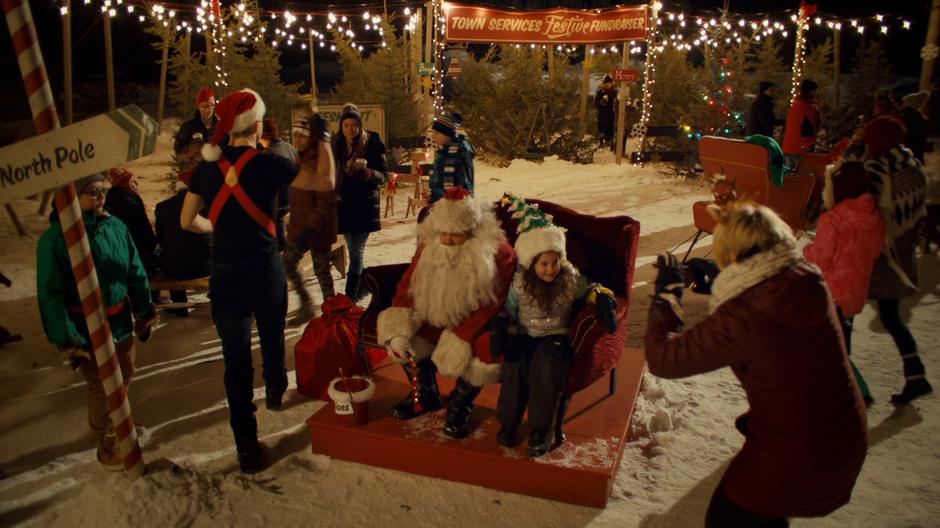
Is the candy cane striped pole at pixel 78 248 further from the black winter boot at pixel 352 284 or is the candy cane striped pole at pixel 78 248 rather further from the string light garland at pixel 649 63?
the string light garland at pixel 649 63

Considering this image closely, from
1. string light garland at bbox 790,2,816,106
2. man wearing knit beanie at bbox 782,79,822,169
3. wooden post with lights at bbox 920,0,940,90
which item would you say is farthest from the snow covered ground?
string light garland at bbox 790,2,816,106

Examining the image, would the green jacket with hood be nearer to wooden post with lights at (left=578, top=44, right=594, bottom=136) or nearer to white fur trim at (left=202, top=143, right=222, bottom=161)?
white fur trim at (left=202, top=143, right=222, bottom=161)

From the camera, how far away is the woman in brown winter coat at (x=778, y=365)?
2129 millimetres

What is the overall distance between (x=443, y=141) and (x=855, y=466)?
4220 millimetres

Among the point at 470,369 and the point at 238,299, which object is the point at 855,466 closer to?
the point at 470,369

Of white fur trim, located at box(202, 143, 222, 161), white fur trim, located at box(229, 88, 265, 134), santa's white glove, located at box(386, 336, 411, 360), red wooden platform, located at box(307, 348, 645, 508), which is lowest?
red wooden platform, located at box(307, 348, 645, 508)

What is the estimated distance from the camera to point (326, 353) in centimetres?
430

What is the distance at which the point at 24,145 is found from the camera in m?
2.81

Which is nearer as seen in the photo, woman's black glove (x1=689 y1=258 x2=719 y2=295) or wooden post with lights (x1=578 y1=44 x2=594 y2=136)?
woman's black glove (x1=689 y1=258 x2=719 y2=295)

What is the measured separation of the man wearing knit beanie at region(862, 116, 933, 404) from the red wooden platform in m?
1.73

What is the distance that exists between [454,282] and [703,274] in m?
1.39

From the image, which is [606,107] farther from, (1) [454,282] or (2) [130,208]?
(1) [454,282]

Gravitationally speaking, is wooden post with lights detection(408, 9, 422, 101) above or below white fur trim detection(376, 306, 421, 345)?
above

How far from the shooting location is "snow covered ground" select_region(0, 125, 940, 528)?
10.5 ft
